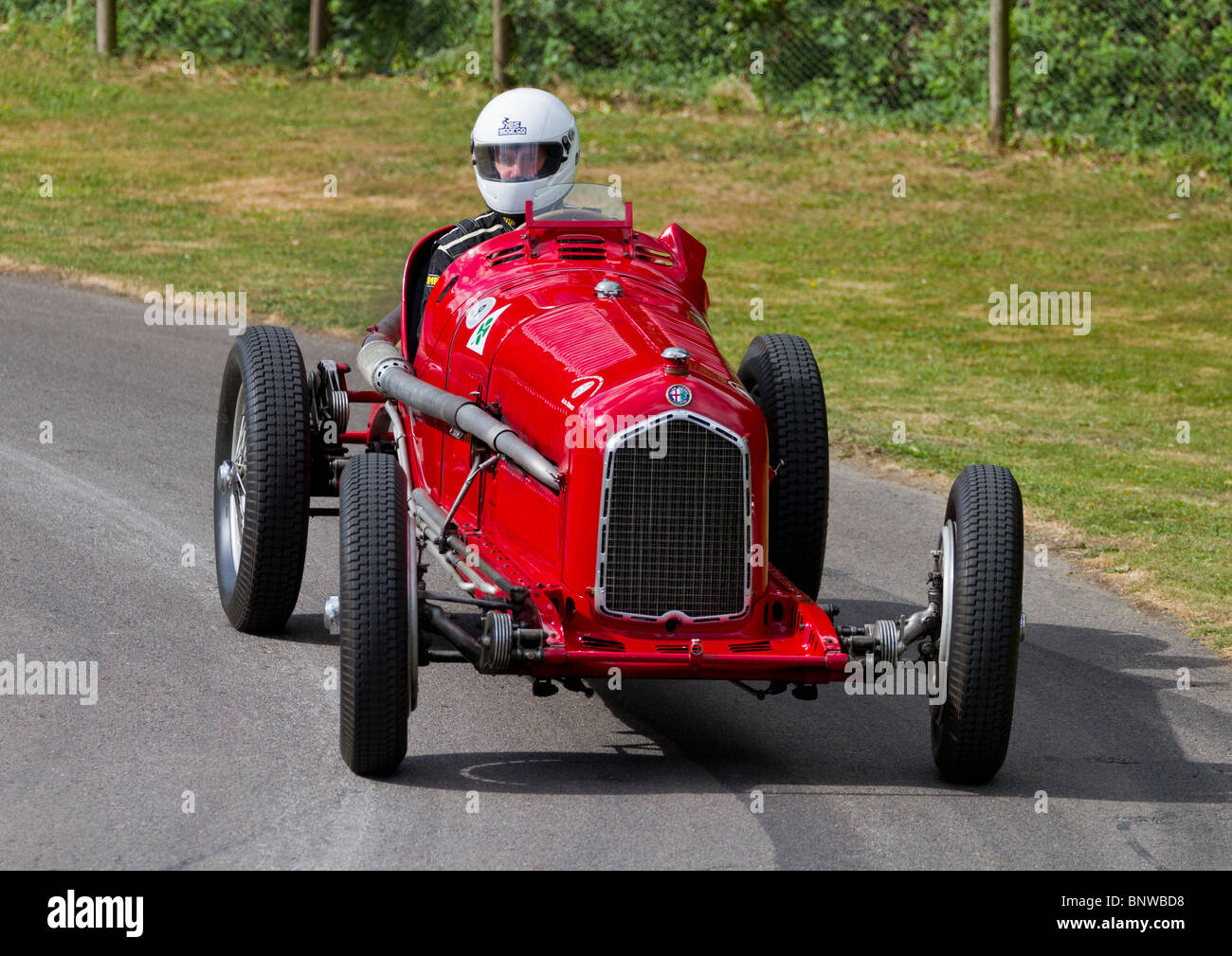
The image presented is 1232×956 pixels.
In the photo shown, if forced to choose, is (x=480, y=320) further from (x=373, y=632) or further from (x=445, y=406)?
(x=373, y=632)

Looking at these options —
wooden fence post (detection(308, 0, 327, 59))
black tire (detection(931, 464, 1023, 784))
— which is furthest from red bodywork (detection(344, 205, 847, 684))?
wooden fence post (detection(308, 0, 327, 59))

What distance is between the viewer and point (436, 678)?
7.19 metres

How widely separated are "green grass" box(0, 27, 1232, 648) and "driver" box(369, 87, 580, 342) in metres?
3.60

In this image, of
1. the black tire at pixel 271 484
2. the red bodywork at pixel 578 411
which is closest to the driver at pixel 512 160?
the red bodywork at pixel 578 411

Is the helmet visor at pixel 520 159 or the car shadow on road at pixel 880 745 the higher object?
the helmet visor at pixel 520 159

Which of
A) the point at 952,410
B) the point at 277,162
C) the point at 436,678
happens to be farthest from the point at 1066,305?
the point at 436,678

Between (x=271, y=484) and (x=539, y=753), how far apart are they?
1.69 metres

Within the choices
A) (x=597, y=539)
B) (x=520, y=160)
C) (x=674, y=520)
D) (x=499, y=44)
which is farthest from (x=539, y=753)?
(x=499, y=44)

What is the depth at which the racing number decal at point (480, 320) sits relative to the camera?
278 inches

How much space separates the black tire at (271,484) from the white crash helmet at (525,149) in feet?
3.92

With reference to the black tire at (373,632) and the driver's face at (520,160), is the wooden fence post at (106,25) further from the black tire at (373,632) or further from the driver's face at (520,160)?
the black tire at (373,632)

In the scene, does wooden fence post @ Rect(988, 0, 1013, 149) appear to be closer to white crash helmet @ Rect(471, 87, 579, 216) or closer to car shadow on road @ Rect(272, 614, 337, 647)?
white crash helmet @ Rect(471, 87, 579, 216)
